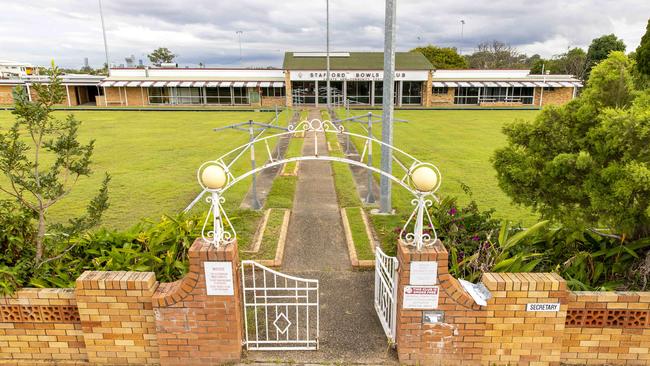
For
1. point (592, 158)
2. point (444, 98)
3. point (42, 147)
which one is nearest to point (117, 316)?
point (42, 147)

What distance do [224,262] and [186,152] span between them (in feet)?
43.7

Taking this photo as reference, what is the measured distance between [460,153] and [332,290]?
12.0 metres

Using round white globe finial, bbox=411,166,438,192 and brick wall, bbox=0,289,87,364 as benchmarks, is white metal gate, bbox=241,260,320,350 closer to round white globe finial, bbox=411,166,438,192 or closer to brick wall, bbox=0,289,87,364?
round white globe finial, bbox=411,166,438,192

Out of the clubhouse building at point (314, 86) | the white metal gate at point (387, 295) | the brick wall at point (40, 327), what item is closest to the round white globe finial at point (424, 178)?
the white metal gate at point (387, 295)

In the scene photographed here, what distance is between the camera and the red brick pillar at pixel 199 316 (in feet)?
13.0

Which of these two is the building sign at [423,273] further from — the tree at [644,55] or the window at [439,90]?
the window at [439,90]

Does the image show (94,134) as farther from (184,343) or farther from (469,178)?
(184,343)

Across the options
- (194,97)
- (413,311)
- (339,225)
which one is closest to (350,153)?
(339,225)

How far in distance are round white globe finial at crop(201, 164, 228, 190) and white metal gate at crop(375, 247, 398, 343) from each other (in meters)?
1.90

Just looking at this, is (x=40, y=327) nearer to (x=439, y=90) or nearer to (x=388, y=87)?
(x=388, y=87)

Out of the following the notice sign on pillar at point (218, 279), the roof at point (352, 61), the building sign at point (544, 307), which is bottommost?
the building sign at point (544, 307)

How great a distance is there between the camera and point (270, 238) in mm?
7293

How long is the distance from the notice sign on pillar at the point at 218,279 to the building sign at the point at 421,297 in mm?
1661

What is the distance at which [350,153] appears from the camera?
16.4 meters
